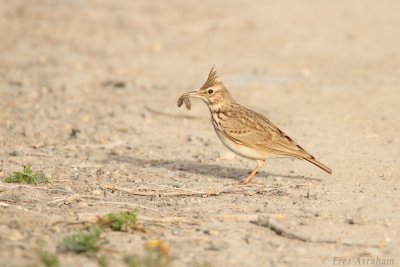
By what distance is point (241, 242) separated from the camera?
5.64 metres

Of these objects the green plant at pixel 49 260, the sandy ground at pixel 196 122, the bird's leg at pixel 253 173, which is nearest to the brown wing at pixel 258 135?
the bird's leg at pixel 253 173

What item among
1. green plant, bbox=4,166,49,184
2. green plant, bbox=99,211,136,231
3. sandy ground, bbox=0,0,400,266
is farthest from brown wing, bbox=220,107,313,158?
green plant, bbox=99,211,136,231

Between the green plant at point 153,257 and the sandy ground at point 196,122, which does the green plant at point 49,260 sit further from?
the green plant at point 153,257

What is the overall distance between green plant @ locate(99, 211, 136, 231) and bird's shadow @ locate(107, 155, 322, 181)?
2228 millimetres

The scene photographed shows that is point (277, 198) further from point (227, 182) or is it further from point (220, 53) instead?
point (220, 53)

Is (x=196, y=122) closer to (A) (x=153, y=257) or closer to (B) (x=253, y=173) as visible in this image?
(B) (x=253, y=173)

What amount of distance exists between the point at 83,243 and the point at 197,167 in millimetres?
3059

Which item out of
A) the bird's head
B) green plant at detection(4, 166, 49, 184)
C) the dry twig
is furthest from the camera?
the bird's head

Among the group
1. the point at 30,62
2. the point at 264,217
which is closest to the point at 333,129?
the point at 264,217

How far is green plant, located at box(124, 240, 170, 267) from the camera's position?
4922 mm

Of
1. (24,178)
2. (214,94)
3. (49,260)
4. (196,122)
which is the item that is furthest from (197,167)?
(49,260)

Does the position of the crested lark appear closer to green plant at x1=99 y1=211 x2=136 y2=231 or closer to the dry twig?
the dry twig

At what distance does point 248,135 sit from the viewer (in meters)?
7.73

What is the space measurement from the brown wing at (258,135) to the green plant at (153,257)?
2.30 m
